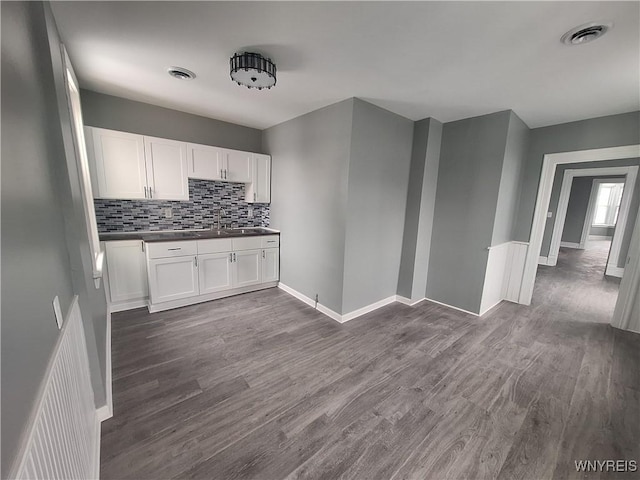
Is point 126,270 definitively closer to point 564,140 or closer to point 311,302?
point 311,302

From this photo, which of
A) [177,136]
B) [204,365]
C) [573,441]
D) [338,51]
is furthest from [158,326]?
[573,441]

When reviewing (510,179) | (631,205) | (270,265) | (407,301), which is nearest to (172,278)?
(270,265)

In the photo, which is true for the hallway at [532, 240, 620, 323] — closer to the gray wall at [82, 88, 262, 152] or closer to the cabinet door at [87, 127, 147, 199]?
the gray wall at [82, 88, 262, 152]

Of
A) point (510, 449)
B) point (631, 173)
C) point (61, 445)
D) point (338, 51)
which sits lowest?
point (510, 449)

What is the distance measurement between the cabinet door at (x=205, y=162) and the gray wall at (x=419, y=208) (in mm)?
2641

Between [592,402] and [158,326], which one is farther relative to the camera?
[158,326]

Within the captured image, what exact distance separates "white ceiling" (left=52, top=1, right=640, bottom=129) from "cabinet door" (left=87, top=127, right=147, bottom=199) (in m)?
0.51

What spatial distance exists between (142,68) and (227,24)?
1158 mm

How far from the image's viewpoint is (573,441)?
156 centimetres

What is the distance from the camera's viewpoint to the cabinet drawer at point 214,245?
3.19 metres

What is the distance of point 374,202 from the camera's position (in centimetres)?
302

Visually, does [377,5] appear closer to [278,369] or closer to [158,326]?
[278,369]

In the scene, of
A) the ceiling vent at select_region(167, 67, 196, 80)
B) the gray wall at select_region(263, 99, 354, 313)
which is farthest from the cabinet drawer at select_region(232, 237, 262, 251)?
the ceiling vent at select_region(167, 67, 196, 80)

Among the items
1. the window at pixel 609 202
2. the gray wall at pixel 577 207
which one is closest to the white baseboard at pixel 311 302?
the gray wall at pixel 577 207
